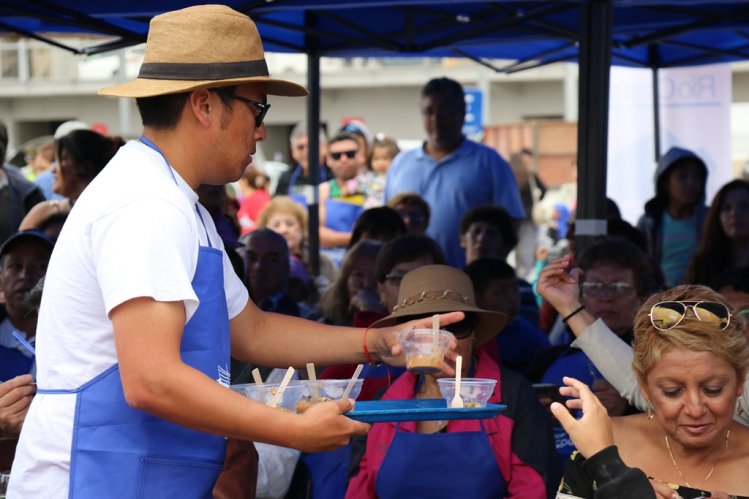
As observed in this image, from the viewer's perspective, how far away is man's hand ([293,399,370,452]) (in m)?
2.56

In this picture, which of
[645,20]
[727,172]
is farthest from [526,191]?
[645,20]

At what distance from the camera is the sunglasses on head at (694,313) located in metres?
3.15

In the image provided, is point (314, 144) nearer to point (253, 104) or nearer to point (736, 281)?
point (736, 281)

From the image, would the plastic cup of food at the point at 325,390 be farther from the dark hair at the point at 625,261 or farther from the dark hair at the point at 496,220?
the dark hair at the point at 496,220

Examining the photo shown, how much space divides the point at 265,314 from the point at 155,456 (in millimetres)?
757

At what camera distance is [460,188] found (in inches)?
324

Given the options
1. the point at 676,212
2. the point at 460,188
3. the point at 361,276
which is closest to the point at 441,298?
the point at 361,276

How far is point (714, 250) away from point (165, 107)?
4723 mm

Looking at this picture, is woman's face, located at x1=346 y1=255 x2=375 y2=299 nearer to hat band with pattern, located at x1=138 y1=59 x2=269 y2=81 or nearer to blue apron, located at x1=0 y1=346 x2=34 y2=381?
blue apron, located at x1=0 y1=346 x2=34 y2=381

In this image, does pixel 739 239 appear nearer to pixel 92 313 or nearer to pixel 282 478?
pixel 282 478

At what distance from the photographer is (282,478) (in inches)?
171

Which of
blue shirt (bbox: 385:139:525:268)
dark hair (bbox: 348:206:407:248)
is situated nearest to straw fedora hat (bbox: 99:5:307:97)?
dark hair (bbox: 348:206:407:248)

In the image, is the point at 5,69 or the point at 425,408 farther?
the point at 5,69

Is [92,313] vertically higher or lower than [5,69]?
lower
